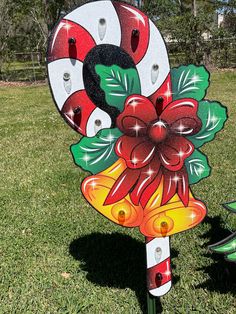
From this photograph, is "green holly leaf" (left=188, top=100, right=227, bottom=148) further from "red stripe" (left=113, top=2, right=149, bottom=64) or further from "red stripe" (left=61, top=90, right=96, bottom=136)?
"red stripe" (left=61, top=90, right=96, bottom=136)

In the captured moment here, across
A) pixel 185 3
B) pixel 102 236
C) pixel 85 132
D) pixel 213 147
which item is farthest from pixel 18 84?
pixel 185 3

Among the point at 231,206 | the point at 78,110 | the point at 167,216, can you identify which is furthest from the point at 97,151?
the point at 231,206

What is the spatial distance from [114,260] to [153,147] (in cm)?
130

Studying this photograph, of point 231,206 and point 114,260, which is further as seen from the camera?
point 114,260

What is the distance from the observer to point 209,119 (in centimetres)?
198

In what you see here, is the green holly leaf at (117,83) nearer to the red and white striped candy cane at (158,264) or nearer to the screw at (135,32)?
the screw at (135,32)

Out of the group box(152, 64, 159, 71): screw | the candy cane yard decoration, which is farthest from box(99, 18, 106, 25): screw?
box(152, 64, 159, 71): screw

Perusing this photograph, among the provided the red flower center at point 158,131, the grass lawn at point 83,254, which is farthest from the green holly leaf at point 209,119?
the grass lawn at point 83,254

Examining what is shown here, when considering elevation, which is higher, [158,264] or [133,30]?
[133,30]

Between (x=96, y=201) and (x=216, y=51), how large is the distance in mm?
15779

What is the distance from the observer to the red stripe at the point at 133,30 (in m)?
1.88

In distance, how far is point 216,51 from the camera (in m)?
16.7

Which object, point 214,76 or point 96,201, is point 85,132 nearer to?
point 96,201

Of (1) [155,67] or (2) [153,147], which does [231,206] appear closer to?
(2) [153,147]
